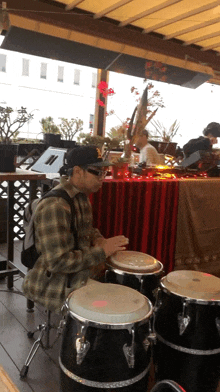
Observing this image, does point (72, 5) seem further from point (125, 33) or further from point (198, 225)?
point (198, 225)

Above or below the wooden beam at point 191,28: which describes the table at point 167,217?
below

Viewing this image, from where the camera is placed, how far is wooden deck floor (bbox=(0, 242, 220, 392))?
6.32 ft

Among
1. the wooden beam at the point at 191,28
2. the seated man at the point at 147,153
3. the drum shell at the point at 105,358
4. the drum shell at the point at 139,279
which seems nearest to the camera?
the drum shell at the point at 105,358

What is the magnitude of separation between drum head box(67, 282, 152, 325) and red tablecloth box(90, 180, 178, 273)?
119cm

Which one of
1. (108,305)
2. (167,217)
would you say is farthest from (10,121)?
(108,305)

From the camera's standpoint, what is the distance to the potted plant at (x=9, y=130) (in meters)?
2.69

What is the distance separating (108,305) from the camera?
140cm

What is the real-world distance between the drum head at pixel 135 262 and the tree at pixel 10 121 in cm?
129

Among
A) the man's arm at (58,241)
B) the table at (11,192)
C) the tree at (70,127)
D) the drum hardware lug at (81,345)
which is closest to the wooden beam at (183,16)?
the tree at (70,127)

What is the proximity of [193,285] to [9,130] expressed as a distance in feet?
5.85

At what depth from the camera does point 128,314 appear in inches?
52.7

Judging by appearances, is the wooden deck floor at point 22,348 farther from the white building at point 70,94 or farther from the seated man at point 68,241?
the white building at point 70,94

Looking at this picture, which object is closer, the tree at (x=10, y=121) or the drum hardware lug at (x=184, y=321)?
the drum hardware lug at (x=184, y=321)

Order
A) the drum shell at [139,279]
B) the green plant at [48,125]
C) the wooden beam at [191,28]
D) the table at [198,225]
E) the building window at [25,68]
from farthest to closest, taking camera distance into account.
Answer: the green plant at [48,125], the building window at [25,68], the wooden beam at [191,28], the table at [198,225], the drum shell at [139,279]
